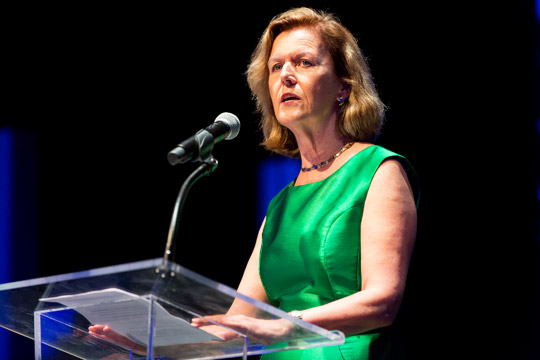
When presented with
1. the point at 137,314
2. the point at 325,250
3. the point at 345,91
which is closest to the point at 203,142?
the point at 137,314

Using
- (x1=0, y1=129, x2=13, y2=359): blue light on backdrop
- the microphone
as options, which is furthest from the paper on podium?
(x1=0, y1=129, x2=13, y2=359): blue light on backdrop

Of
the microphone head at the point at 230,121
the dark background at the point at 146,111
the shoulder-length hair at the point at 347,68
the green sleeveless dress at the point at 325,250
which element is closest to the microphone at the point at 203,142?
the microphone head at the point at 230,121

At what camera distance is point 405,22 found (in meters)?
3.21

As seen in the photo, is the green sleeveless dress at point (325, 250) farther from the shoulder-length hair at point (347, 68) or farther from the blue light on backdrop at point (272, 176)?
the blue light on backdrop at point (272, 176)

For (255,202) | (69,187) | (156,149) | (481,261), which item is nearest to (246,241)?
(255,202)

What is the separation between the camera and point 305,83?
2227 mm

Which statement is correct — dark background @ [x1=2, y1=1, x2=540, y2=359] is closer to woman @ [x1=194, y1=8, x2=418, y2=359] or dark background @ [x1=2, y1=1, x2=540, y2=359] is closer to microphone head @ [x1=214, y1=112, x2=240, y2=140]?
woman @ [x1=194, y1=8, x2=418, y2=359]

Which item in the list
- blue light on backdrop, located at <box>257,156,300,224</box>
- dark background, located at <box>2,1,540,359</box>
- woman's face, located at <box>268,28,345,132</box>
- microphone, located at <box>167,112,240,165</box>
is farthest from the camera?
blue light on backdrop, located at <box>257,156,300,224</box>

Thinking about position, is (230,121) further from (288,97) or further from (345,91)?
(345,91)

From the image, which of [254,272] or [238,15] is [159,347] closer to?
[254,272]

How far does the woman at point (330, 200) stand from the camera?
1822mm

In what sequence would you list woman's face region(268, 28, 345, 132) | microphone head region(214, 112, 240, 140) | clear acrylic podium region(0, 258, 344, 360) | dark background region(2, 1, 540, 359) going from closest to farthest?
1. clear acrylic podium region(0, 258, 344, 360)
2. microphone head region(214, 112, 240, 140)
3. woman's face region(268, 28, 345, 132)
4. dark background region(2, 1, 540, 359)

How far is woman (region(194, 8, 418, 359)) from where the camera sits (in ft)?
5.98

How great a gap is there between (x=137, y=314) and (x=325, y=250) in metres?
0.72
